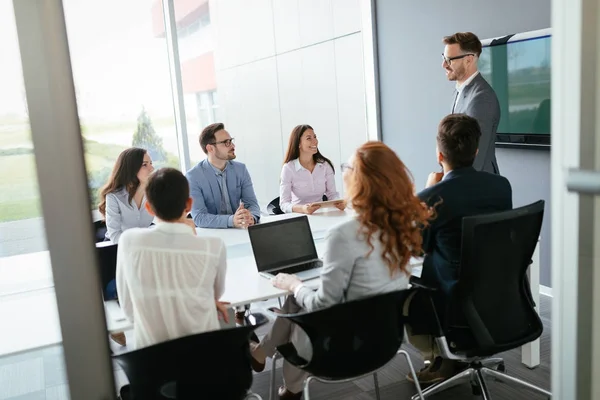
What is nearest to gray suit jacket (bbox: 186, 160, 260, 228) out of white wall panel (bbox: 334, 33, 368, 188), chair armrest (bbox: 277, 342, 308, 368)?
chair armrest (bbox: 277, 342, 308, 368)

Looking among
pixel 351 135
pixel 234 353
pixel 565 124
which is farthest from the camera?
pixel 351 135

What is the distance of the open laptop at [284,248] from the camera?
8.87 ft

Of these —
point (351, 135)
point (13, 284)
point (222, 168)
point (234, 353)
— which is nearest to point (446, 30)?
point (351, 135)

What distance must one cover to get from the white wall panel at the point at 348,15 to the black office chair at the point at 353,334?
4439mm

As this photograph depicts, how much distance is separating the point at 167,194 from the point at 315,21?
4696 mm

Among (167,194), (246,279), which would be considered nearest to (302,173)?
(246,279)

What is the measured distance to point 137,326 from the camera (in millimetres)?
2068

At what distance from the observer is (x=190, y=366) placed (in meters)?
1.90

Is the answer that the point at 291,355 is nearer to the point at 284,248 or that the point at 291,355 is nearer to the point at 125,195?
the point at 284,248

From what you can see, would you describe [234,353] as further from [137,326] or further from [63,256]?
[63,256]

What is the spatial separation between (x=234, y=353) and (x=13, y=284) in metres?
0.80

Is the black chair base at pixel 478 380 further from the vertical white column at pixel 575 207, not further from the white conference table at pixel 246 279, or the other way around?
the vertical white column at pixel 575 207

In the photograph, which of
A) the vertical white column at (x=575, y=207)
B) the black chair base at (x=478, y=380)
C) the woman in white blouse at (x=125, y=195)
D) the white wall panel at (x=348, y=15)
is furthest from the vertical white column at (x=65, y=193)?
the white wall panel at (x=348, y=15)

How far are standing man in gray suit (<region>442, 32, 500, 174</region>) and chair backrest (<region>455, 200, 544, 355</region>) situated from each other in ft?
3.74
